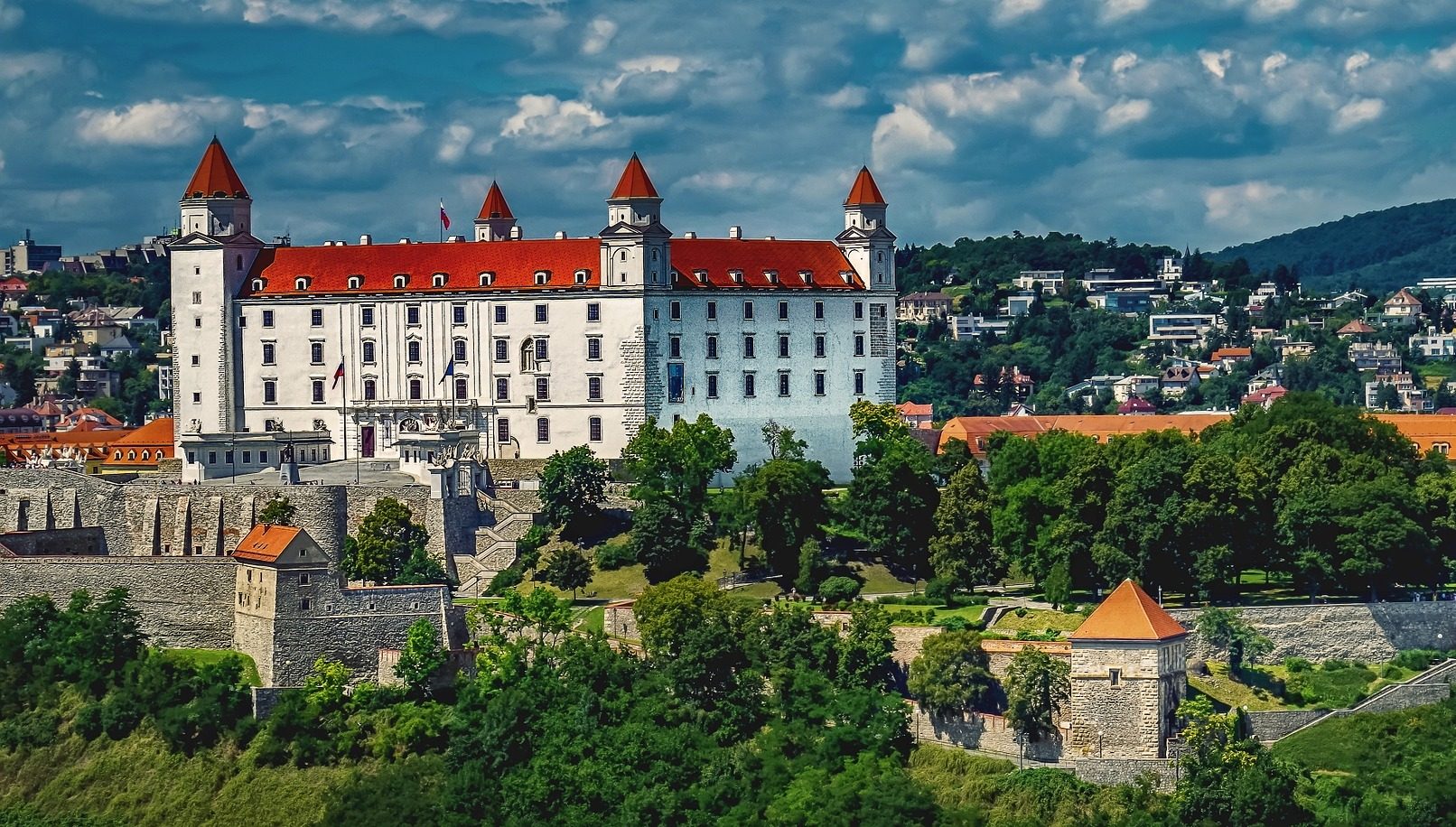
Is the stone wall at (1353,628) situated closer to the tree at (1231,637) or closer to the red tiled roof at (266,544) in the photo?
the tree at (1231,637)

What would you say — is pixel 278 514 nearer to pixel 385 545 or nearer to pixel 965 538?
pixel 385 545

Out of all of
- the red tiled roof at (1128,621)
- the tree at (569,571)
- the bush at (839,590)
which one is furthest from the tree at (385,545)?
the red tiled roof at (1128,621)

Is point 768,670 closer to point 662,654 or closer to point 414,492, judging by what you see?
point 662,654

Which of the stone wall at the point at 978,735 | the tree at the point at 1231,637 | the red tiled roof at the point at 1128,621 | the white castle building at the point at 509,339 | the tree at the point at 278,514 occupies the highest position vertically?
the white castle building at the point at 509,339

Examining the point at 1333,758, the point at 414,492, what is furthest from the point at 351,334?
the point at 1333,758

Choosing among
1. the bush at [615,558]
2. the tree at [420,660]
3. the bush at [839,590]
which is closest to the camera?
the tree at [420,660]

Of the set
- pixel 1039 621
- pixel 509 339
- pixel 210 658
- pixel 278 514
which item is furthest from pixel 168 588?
pixel 1039 621

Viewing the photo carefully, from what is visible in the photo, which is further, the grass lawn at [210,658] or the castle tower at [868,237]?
the castle tower at [868,237]
